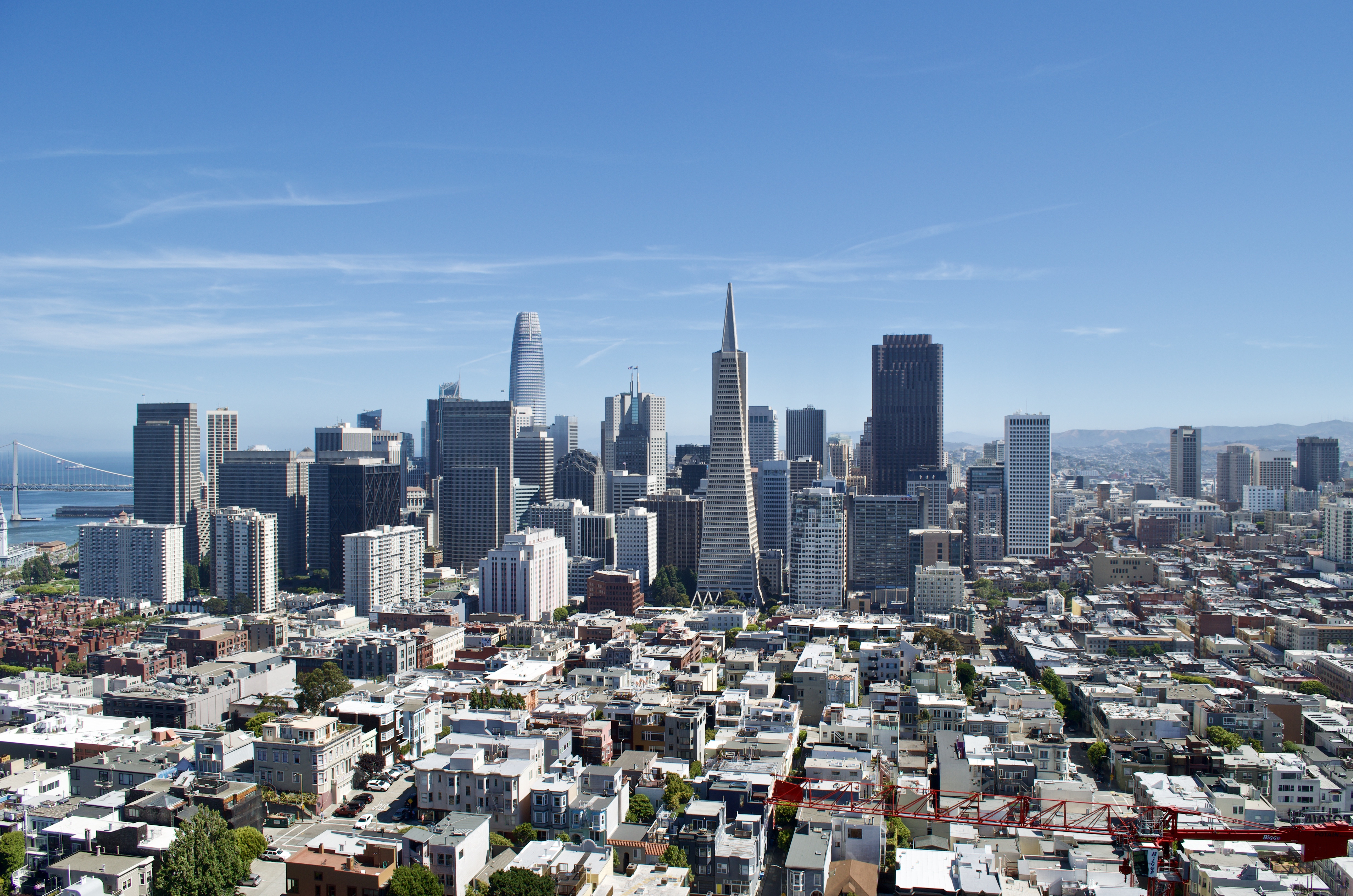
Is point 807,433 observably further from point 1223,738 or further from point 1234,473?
point 1223,738

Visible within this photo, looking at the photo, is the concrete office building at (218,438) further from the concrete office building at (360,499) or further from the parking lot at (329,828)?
the parking lot at (329,828)

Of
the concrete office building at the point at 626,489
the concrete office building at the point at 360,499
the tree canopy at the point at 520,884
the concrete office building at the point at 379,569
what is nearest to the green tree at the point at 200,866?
the tree canopy at the point at 520,884

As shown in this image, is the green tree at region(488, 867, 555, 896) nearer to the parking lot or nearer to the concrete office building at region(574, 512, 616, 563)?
the parking lot

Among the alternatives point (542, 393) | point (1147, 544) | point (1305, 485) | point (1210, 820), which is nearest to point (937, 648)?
point (1210, 820)

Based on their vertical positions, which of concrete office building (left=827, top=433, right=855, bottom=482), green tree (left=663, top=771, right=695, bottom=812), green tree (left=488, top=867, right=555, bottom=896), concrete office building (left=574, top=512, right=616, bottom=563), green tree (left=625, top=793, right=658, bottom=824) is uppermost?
concrete office building (left=827, top=433, right=855, bottom=482)

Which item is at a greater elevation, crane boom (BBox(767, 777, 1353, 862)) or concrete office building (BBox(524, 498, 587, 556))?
concrete office building (BBox(524, 498, 587, 556))

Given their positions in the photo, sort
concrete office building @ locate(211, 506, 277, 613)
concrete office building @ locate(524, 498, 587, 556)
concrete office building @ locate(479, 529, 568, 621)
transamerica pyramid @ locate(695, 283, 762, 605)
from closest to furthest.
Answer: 1. concrete office building @ locate(479, 529, 568, 621)
2. concrete office building @ locate(211, 506, 277, 613)
3. transamerica pyramid @ locate(695, 283, 762, 605)
4. concrete office building @ locate(524, 498, 587, 556)

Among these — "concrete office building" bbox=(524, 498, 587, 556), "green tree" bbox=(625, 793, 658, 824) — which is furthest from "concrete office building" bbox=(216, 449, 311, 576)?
"green tree" bbox=(625, 793, 658, 824)

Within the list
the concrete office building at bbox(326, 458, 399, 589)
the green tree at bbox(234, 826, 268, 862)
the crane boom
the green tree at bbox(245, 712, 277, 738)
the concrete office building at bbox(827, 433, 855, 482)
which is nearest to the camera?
the green tree at bbox(234, 826, 268, 862)
